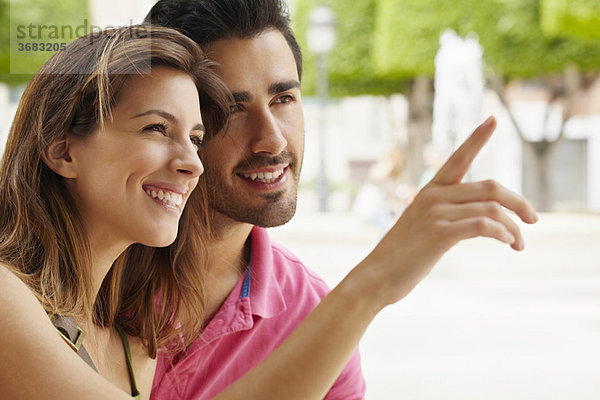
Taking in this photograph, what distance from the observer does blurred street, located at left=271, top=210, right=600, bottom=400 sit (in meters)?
A: 4.57

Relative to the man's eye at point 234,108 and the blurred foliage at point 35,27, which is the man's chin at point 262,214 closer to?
the man's eye at point 234,108

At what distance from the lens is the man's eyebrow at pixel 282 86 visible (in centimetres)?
161

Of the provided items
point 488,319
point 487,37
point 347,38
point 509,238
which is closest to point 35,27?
point 509,238

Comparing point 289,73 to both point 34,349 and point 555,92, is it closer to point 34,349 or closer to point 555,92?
point 34,349

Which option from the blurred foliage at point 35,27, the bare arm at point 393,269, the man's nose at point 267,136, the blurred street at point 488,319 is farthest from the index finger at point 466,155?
the blurred street at point 488,319

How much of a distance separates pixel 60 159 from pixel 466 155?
0.69 meters

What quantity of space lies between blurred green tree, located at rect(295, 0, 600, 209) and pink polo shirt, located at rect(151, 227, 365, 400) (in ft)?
36.6

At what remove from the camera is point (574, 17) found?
34.5ft

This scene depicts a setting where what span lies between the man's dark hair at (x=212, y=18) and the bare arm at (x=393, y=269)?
0.72m

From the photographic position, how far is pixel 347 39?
14.3 meters

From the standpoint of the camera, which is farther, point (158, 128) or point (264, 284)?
point (264, 284)

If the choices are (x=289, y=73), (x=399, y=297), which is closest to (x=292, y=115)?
(x=289, y=73)

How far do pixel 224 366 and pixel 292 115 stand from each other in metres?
0.50

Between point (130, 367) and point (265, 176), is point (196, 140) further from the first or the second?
point (130, 367)
